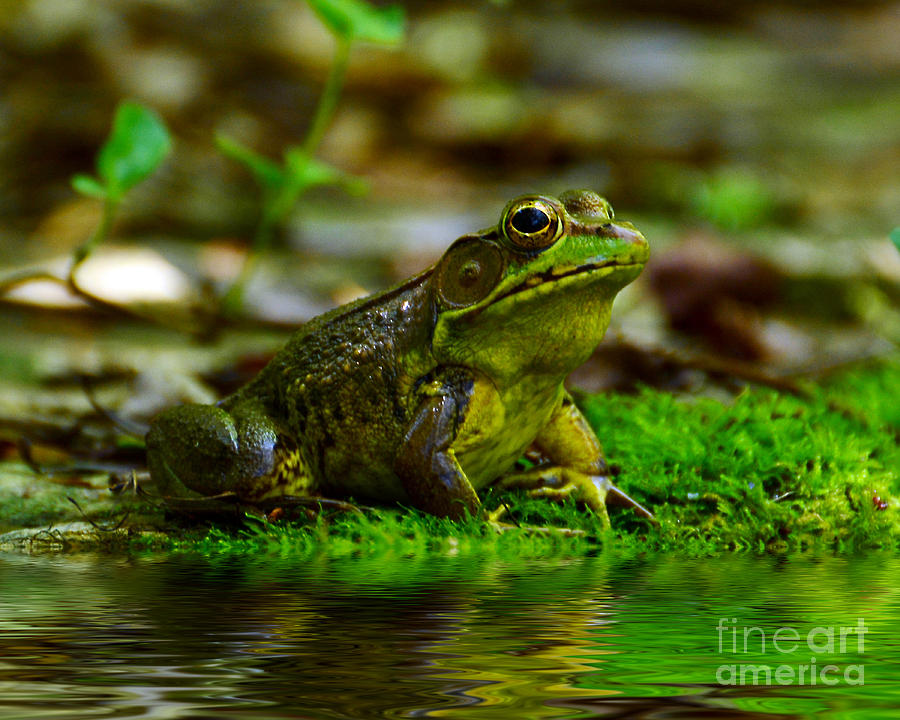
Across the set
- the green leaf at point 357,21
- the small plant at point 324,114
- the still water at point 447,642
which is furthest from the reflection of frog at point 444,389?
the green leaf at point 357,21

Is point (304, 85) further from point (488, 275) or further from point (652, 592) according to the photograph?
point (652, 592)

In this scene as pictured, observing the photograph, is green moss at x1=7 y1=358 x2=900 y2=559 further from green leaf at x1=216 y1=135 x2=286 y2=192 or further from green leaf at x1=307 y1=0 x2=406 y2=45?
green leaf at x1=307 y1=0 x2=406 y2=45

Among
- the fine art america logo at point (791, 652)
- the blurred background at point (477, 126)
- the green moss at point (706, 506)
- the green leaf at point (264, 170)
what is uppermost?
the blurred background at point (477, 126)

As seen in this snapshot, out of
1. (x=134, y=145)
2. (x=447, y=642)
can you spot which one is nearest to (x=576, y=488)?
(x=447, y=642)

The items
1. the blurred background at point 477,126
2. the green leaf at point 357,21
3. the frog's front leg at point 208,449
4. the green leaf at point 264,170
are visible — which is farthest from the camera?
the blurred background at point 477,126

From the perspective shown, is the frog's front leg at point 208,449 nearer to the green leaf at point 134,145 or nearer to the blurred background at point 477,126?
the green leaf at point 134,145

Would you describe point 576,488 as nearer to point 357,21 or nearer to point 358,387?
point 358,387
